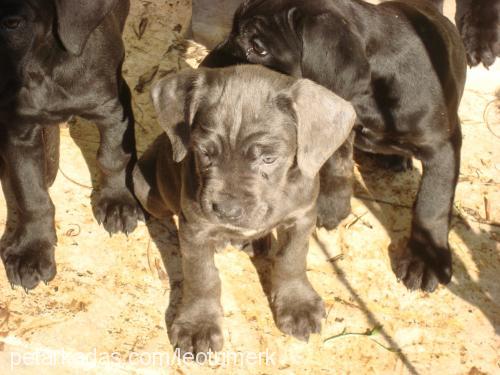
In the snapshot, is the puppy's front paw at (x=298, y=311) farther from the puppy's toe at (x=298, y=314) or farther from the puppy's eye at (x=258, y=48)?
the puppy's eye at (x=258, y=48)

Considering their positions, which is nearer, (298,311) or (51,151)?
(298,311)

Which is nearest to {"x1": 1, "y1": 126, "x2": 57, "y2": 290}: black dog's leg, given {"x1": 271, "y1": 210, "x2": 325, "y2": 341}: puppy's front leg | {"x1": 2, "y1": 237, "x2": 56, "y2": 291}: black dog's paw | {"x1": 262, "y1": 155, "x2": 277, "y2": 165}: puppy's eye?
{"x1": 2, "y1": 237, "x2": 56, "y2": 291}: black dog's paw

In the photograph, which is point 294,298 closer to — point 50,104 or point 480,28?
point 50,104

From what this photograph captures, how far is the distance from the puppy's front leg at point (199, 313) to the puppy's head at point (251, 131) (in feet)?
2.30

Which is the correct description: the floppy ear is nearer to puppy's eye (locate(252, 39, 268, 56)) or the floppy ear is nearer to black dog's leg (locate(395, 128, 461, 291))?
puppy's eye (locate(252, 39, 268, 56))

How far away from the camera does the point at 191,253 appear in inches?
185

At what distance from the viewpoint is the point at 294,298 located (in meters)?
5.12

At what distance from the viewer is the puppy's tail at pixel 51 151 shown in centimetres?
586

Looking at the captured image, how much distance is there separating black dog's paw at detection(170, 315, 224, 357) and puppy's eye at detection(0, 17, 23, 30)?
2063 mm

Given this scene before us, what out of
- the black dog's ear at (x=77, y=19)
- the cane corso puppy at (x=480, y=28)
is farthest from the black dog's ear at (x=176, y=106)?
the cane corso puppy at (x=480, y=28)

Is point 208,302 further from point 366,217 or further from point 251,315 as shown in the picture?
point 366,217

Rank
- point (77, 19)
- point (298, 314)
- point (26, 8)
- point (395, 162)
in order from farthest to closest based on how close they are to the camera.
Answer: point (395, 162), point (298, 314), point (77, 19), point (26, 8)

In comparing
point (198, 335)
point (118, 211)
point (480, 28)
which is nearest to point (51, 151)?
point (118, 211)

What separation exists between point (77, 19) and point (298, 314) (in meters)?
2.28
